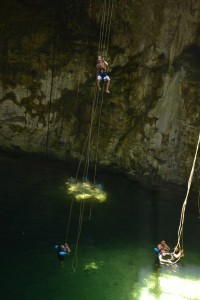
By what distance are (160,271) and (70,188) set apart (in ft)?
21.3

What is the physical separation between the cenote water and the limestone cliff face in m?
1.51

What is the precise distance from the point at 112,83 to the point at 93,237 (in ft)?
27.3

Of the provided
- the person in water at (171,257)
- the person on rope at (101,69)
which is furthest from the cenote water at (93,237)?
the person on rope at (101,69)

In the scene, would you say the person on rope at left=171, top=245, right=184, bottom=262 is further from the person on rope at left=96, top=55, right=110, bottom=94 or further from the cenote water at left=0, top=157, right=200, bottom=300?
the person on rope at left=96, top=55, right=110, bottom=94

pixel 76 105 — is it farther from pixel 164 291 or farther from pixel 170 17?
pixel 164 291

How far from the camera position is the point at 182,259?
1373cm

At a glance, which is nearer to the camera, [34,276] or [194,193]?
[34,276]

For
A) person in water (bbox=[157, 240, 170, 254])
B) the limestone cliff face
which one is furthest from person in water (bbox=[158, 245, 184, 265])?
the limestone cliff face

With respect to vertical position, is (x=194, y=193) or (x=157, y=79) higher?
(x=157, y=79)

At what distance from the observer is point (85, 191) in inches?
699

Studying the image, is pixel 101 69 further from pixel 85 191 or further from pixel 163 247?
pixel 163 247

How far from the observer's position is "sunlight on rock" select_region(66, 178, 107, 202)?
17250 mm

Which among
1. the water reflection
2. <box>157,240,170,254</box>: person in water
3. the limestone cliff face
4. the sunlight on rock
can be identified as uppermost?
the limestone cliff face

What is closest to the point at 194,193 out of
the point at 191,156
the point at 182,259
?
the point at 191,156
